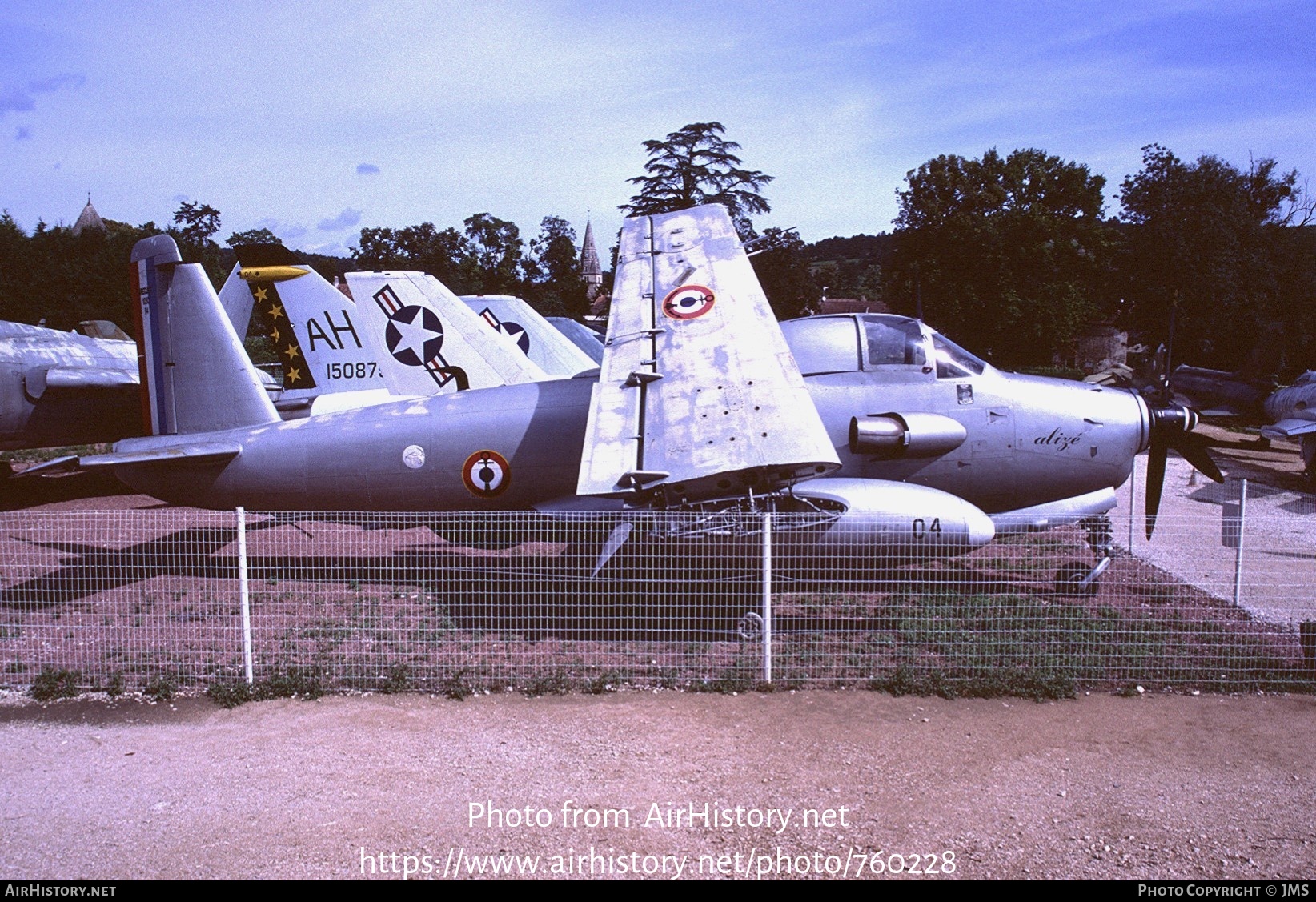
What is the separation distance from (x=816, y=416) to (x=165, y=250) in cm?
847

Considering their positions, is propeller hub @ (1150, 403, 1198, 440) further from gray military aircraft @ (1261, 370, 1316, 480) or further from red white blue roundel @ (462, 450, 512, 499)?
gray military aircraft @ (1261, 370, 1316, 480)

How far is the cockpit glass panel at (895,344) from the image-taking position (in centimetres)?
1038

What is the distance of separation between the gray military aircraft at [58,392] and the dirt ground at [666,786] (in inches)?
468

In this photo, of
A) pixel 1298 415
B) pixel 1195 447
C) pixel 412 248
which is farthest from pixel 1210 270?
pixel 412 248

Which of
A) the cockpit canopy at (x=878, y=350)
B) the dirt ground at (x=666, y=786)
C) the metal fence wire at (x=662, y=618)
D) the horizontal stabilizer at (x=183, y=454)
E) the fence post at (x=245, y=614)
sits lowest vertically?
the dirt ground at (x=666, y=786)

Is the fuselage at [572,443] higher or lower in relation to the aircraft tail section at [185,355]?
lower

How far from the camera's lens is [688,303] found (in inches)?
417

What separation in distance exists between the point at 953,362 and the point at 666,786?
6835mm

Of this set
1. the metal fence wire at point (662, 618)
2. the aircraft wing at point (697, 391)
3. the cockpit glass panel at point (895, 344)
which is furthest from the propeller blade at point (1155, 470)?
the aircraft wing at point (697, 391)

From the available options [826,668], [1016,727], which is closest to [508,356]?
[826,668]

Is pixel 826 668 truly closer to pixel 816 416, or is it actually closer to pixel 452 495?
pixel 816 416

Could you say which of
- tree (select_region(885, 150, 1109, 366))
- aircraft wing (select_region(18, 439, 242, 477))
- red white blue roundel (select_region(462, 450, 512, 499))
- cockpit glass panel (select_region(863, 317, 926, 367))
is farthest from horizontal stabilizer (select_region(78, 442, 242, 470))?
tree (select_region(885, 150, 1109, 366))

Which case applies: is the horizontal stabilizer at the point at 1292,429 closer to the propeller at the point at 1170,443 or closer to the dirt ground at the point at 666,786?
the propeller at the point at 1170,443

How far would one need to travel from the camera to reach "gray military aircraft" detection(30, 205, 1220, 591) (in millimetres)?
9930
